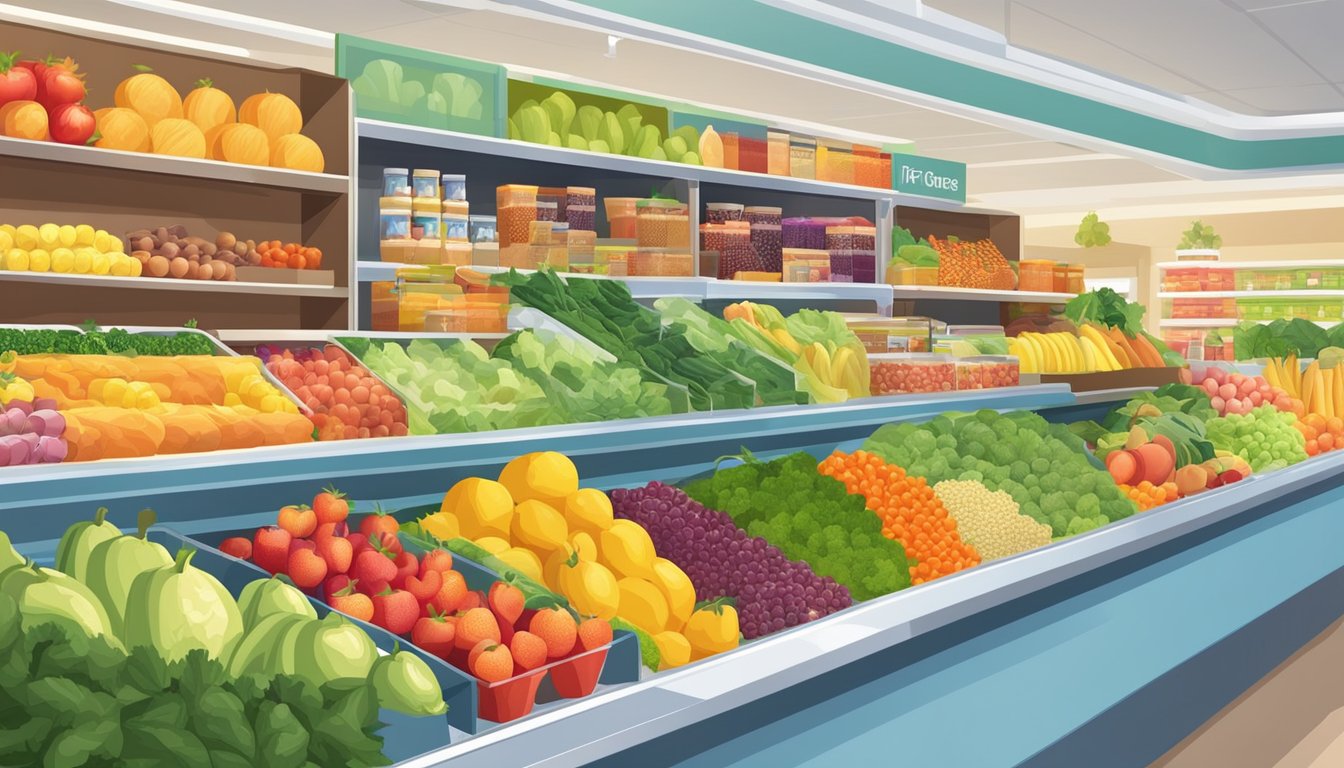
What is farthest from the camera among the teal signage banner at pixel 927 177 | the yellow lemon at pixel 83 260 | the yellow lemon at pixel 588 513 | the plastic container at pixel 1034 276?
the plastic container at pixel 1034 276

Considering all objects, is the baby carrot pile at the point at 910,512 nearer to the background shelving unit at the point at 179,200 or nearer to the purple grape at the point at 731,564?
the purple grape at the point at 731,564

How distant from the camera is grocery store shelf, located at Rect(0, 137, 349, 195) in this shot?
14.1ft

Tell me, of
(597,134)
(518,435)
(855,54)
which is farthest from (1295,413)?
(518,435)

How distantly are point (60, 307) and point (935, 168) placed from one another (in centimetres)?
564

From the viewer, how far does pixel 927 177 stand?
8.14 m

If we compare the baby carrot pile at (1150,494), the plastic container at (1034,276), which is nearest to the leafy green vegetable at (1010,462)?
the baby carrot pile at (1150,494)

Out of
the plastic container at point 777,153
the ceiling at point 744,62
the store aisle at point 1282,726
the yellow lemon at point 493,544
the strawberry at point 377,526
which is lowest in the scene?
the store aisle at point 1282,726

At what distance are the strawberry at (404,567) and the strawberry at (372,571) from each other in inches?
0.4

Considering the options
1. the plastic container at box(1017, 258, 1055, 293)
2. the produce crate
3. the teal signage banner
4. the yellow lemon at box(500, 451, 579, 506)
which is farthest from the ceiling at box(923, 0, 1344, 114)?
the produce crate

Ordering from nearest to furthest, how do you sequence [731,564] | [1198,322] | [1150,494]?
[731,564], [1150,494], [1198,322]

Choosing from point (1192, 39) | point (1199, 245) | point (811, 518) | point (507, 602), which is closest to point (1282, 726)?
point (811, 518)

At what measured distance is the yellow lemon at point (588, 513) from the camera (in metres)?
2.23

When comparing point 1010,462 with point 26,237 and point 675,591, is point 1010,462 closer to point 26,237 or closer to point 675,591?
point 675,591

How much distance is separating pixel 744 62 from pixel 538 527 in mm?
5220
